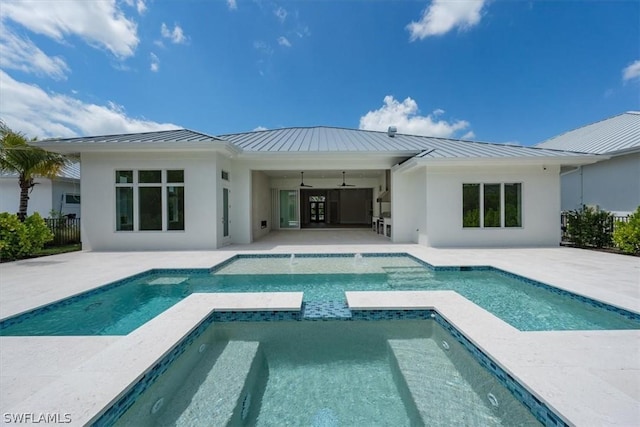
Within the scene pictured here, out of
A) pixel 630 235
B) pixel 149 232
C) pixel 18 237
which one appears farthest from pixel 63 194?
pixel 630 235

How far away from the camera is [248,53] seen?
1341 cm

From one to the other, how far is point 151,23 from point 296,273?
10.2 m

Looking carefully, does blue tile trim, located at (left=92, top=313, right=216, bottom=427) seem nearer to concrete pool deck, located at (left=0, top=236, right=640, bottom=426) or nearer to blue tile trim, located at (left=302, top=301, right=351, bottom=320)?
concrete pool deck, located at (left=0, top=236, right=640, bottom=426)

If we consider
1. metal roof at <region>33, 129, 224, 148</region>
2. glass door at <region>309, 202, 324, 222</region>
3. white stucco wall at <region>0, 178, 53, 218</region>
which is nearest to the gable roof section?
metal roof at <region>33, 129, 224, 148</region>

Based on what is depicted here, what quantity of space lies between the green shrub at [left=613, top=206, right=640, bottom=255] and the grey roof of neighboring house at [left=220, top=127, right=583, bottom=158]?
260 centimetres

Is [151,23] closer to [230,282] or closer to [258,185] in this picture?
[258,185]

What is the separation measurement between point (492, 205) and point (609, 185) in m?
6.36

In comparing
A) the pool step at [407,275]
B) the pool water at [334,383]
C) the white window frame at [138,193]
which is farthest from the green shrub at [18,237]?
the pool step at [407,275]

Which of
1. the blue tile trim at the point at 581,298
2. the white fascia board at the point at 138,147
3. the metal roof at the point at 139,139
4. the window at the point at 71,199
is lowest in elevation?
the blue tile trim at the point at 581,298

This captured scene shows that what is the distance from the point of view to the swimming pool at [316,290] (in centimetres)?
385

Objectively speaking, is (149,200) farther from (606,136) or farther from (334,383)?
(606,136)

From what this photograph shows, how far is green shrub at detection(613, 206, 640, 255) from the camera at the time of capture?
7.77 meters

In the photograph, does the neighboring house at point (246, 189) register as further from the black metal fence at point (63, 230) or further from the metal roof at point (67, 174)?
the metal roof at point (67, 174)

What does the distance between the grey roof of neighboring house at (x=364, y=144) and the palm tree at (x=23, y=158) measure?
20.6ft
